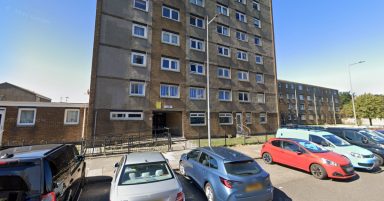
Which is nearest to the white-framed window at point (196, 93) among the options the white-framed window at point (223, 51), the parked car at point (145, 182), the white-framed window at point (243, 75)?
the white-framed window at point (223, 51)

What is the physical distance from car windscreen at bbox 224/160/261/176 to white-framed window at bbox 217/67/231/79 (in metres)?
17.5

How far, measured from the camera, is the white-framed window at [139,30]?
17766mm

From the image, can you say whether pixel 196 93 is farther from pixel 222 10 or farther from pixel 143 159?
pixel 143 159

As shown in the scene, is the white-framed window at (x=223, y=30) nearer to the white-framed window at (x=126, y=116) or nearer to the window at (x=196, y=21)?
the window at (x=196, y=21)

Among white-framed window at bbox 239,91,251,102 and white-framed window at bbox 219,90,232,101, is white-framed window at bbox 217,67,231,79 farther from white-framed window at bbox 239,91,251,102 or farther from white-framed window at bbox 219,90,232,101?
white-framed window at bbox 239,91,251,102

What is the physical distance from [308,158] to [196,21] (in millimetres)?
18999

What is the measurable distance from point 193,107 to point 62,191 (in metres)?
16.1

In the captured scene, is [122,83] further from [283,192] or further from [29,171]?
[283,192]

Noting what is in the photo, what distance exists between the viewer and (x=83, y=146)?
1214cm

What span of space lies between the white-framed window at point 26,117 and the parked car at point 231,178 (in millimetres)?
Answer: 14244

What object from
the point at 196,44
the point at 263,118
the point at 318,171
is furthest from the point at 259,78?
the point at 318,171

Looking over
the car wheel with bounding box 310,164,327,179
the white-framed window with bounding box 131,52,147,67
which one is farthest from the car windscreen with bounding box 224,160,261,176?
the white-framed window with bounding box 131,52,147,67

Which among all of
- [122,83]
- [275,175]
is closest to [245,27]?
[122,83]

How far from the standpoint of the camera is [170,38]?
1977 centimetres
